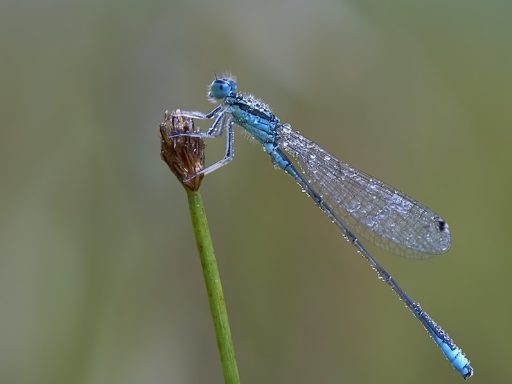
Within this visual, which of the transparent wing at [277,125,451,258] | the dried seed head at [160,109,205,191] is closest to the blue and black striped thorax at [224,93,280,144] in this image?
the transparent wing at [277,125,451,258]

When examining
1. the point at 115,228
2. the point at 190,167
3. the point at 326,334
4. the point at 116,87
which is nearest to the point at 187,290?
the point at 115,228

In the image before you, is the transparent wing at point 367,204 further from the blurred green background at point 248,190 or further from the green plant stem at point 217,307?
the green plant stem at point 217,307

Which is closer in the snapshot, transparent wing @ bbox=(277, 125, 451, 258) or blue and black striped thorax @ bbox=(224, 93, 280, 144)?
transparent wing @ bbox=(277, 125, 451, 258)

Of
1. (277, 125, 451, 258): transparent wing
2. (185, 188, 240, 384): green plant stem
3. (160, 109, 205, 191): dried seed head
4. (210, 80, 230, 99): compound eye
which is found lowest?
(185, 188, 240, 384): green plant stem

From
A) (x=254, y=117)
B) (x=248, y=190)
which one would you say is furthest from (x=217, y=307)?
(x=248, y=190)

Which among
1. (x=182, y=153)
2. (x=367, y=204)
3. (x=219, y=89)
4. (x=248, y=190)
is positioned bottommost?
(x=182, y=153)

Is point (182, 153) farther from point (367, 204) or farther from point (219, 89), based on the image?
point (367, 204)

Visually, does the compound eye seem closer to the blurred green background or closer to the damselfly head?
the damselfly head
